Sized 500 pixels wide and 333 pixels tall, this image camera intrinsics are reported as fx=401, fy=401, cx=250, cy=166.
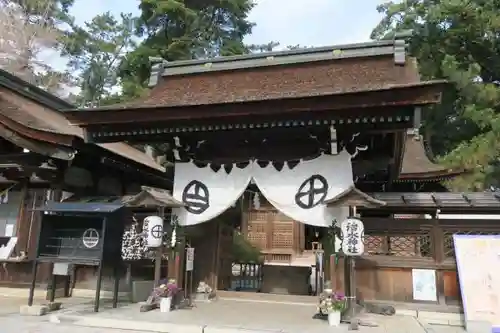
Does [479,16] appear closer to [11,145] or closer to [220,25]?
[220,25]

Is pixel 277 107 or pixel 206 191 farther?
pixel 206 191

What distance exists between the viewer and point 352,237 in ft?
21.0

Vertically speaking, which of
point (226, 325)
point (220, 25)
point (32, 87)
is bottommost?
point (226, 325)

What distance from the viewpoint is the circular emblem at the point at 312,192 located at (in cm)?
702

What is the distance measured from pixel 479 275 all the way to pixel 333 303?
2.57 meters

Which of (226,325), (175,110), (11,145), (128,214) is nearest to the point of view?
(226,325)

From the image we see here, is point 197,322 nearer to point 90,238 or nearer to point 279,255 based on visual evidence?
point 90,238

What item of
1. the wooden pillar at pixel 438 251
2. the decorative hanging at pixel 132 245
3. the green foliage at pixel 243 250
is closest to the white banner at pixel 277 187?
the decorative hanging at pixel 132 245

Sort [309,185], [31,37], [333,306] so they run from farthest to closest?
[31,37]
[309,185]
[333,306]

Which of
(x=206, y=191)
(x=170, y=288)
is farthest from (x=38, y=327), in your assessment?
(x=206, y=191)

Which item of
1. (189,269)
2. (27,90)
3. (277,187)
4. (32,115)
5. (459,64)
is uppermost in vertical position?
(459,64)

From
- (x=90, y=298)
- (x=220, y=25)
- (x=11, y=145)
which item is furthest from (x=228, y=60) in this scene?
(x=220, y=25)

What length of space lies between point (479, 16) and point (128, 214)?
565 inches

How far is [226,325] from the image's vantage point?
6004 mm
